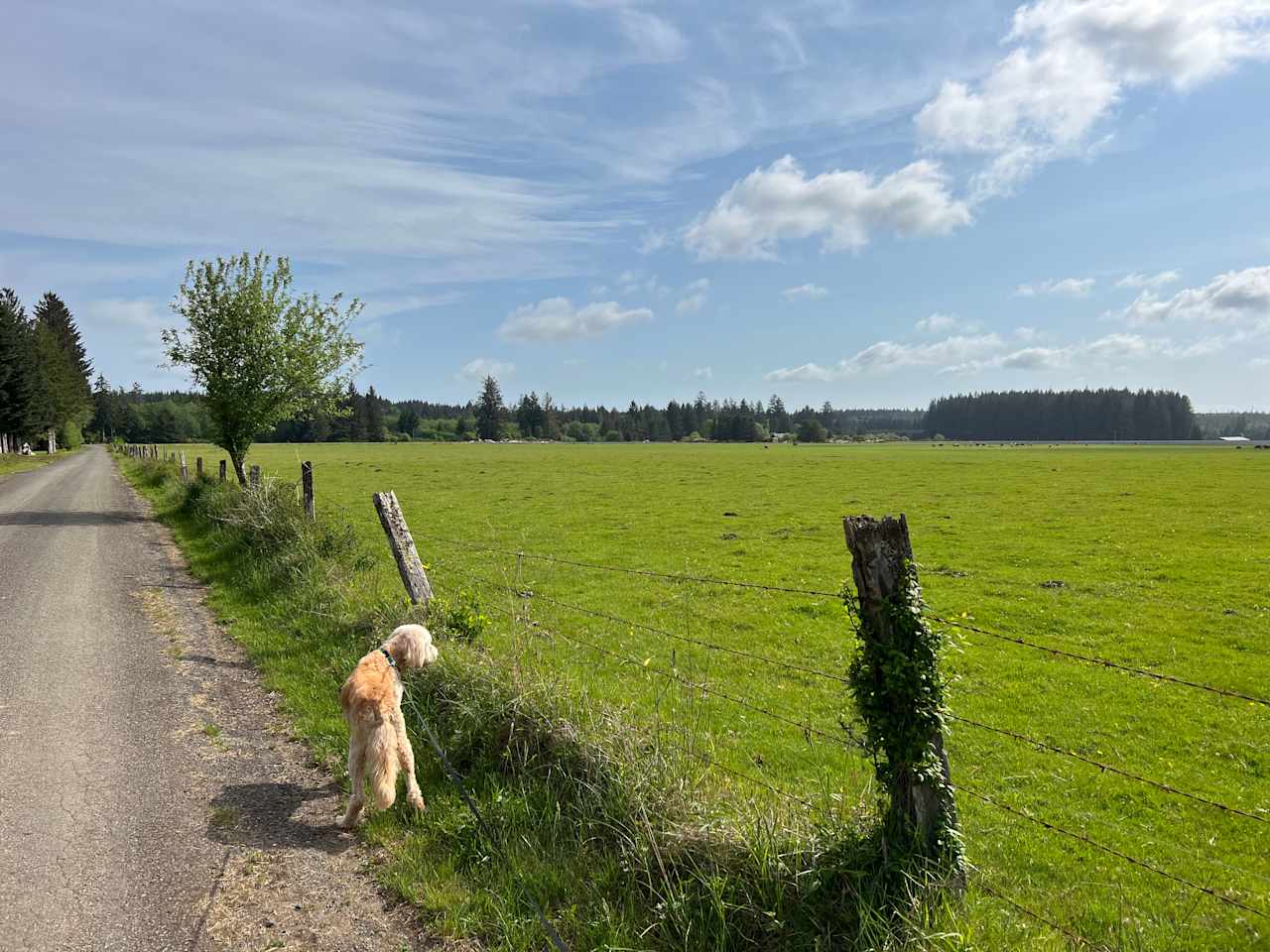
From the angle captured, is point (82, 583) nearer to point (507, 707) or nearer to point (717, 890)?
point (507, 707)

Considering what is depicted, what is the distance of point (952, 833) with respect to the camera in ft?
12.9

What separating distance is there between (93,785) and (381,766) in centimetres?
265

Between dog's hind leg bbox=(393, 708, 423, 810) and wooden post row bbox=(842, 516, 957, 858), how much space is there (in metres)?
3.56

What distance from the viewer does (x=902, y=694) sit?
12.7 feet

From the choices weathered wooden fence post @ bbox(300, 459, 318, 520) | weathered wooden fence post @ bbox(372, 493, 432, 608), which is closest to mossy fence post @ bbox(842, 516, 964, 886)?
weathered wooden fence post @ bbox(372, 493, 432, 608)

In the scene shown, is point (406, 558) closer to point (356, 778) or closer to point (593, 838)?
point (356, 778)

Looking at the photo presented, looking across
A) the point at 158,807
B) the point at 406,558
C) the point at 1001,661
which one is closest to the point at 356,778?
the point at 158,807

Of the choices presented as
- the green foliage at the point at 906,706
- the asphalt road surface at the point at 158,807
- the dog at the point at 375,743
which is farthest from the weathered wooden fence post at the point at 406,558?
the green foliage at the point at 906,706

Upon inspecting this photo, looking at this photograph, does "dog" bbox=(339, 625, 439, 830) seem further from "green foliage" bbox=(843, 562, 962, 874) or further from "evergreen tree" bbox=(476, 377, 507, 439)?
"evergreen tree" bbox=(476, 377, 507, 439)

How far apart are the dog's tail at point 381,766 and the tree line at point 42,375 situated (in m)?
75.7

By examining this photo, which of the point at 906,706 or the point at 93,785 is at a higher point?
the point at 906,706

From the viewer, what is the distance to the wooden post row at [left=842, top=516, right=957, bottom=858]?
153 inches

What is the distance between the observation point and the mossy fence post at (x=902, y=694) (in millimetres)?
3850

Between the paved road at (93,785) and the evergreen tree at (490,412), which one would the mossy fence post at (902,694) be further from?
the evergreen tree at (490,412)
